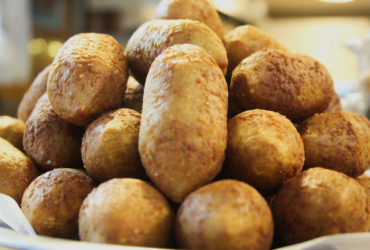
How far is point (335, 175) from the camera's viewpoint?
69cm

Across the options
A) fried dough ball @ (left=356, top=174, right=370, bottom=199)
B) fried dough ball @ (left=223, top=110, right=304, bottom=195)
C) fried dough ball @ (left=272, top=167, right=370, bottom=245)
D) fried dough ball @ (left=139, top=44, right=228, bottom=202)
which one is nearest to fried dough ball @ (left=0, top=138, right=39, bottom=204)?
fried dough ball @ (left=139, top=44, right=228, bottom=202)

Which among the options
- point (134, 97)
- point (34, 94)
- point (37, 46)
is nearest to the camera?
point (134, 97)

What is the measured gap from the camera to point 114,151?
0.74 m

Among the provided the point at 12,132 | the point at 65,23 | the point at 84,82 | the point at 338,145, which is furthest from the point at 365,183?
the point at 65,23

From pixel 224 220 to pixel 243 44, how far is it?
0.58 meters

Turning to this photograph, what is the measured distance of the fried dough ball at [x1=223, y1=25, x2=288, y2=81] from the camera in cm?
100

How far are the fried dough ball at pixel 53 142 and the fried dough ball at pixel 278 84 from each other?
42 cm

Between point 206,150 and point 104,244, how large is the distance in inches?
9.4

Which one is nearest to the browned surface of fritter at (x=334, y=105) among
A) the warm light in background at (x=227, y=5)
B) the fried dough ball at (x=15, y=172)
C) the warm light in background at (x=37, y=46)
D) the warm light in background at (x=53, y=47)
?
the fried dough ball at (x=15, y=172)

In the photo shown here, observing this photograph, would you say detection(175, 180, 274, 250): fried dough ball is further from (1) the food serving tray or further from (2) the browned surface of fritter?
(2) the browned surface of fritter

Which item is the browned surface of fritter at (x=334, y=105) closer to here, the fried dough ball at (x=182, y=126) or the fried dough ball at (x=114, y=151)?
the fried dough ball at (x=182, y=126)

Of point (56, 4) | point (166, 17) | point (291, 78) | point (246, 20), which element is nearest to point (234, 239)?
point (291, 78)

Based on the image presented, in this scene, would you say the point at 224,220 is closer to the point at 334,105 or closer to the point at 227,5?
the point at 334,105

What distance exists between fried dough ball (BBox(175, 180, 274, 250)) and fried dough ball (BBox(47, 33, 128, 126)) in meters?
0.34
